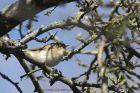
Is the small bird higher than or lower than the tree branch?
lower

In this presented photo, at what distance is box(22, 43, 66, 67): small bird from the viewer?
3.70 m

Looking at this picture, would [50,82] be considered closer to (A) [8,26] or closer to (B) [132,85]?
(A) [8,26]

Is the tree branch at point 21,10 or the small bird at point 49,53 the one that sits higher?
the tree branch at point 21,10

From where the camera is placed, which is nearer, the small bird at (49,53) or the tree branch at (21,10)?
the tree branch at (21,10)

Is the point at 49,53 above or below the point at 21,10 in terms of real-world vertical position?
below

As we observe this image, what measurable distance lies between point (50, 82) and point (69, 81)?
0.53 feet

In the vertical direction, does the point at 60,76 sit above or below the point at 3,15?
below

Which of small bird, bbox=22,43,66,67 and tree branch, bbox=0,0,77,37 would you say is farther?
small bird, bbox=22,43,66,67

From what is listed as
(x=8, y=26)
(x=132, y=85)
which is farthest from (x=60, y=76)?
(x=132, y=85)

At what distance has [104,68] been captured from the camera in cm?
191

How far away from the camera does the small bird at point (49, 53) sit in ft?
12.2

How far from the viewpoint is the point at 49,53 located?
4316 mm

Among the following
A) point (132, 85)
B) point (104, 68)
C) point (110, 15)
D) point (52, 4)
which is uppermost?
point (52, 4)

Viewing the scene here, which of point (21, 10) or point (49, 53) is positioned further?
point (49, 53)
